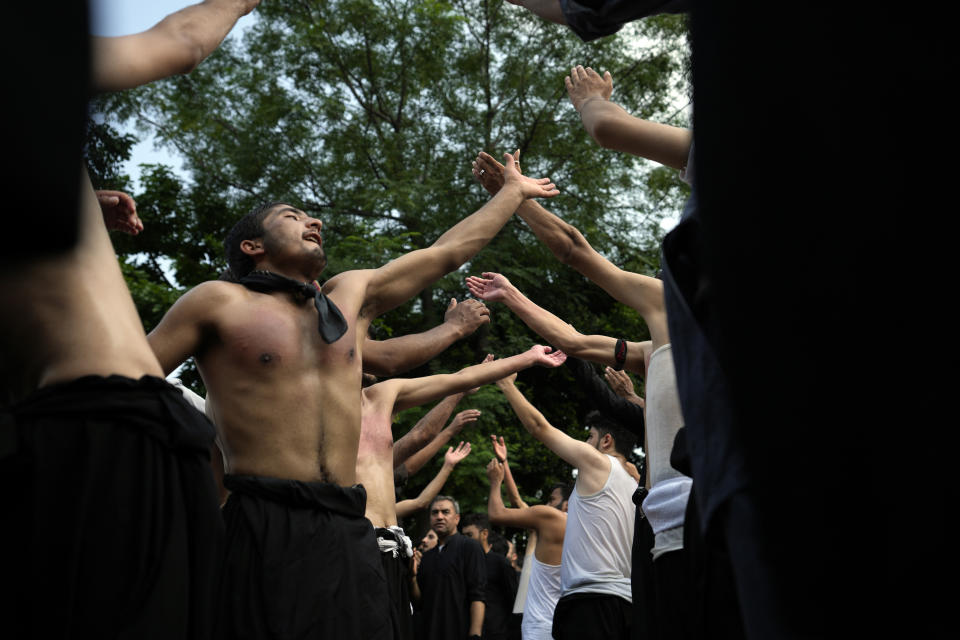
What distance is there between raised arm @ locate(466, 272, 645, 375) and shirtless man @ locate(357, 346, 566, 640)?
531mm

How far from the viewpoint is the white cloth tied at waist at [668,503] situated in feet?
11.8

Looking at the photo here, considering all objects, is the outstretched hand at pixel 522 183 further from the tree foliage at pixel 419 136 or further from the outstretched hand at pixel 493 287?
the tree foliage at pixel 419 136

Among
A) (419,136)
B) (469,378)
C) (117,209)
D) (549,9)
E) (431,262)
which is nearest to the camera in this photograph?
(549,9)

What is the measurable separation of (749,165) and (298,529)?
8.33 ft

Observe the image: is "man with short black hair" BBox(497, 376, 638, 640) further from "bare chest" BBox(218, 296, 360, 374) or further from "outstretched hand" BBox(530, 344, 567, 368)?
"bare chest" BBox(218, 296, 360, 374)

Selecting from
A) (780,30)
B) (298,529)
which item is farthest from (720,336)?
(298,529)

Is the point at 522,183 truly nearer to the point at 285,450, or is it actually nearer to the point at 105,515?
the point at 285,450

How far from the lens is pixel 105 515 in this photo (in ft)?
5.98

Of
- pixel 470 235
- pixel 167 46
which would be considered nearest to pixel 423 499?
pixel 470 235

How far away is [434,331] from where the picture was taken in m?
5.19

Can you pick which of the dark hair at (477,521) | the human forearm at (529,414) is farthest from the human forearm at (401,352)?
the dark hair at (477,521)

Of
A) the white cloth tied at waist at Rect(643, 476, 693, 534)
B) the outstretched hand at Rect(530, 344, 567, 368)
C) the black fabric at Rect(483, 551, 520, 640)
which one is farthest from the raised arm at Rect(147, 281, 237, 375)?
the black fabric at Rect(483, 551, 520, 640)

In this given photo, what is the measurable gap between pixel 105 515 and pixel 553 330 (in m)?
4.10

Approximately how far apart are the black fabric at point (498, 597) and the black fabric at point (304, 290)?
8.75 meters
